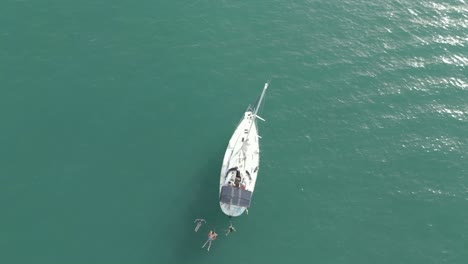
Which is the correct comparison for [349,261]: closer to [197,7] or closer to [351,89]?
[351,89]

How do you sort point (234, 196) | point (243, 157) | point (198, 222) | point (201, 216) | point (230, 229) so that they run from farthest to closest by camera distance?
point (243, 157), point (201, 216), point (198, 222), point (230, 229), point (234, 196)

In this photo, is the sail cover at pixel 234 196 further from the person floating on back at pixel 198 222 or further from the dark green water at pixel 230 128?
the dark green water at pixel 230 128

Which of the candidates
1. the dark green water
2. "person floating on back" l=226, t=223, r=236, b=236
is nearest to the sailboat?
"person floating on back" l=226, t=223, r=236, b=236

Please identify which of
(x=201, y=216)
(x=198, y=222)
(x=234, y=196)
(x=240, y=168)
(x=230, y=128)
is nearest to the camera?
(x=234, y=196)

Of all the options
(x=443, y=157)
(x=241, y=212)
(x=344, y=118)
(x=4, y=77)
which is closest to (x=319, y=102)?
(x=344, y=118)

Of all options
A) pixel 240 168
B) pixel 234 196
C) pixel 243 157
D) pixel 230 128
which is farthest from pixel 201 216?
pixel 230 128

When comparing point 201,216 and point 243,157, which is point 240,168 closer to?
point 243,157
